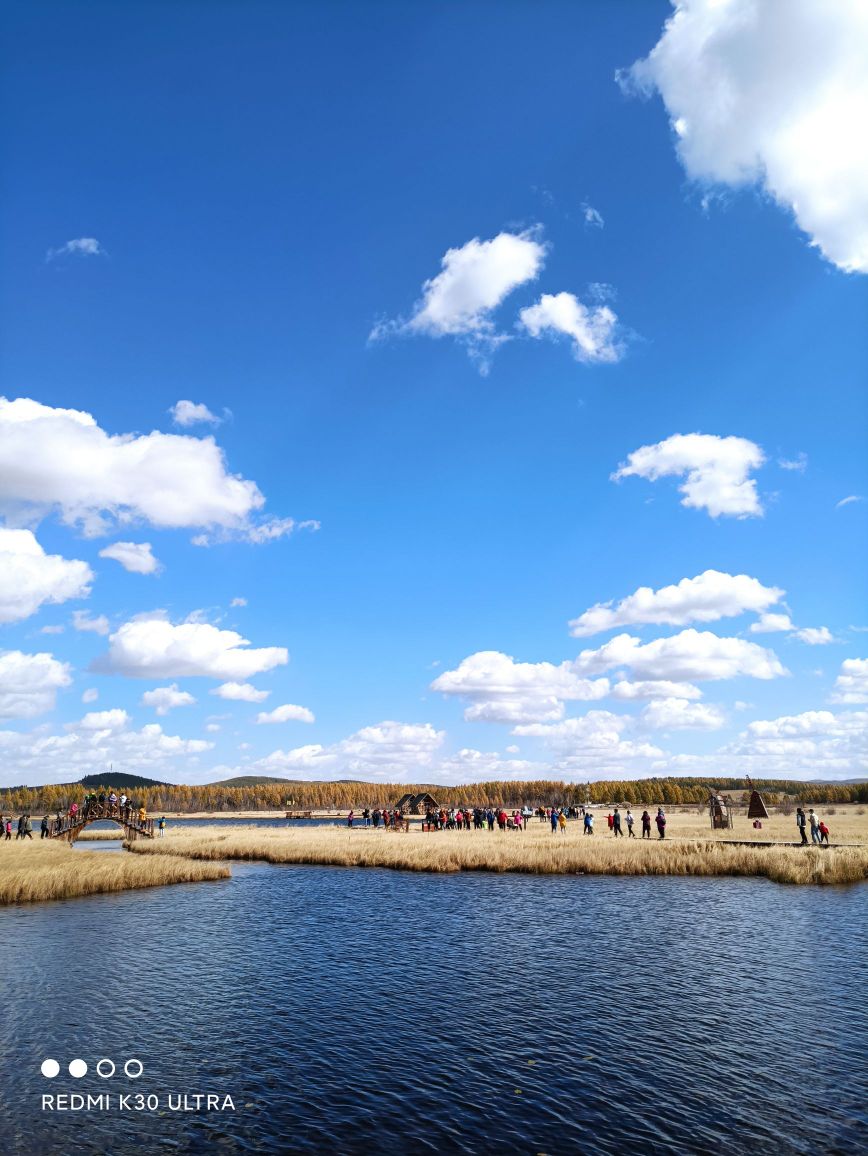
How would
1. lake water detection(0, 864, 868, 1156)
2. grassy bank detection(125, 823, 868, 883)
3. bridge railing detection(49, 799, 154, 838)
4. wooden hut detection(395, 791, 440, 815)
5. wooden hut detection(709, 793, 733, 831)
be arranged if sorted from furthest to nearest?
1. wooden hut detection(395, 791, 440, 815)
2. bridge railing detection(49, 799, 154, 838)
3. wooden hut detection(709, 793, 733, 831)
4. grassy bank detection(125, 823, 868, 883)
5. lake water detection(0, 864, 868, 1156)

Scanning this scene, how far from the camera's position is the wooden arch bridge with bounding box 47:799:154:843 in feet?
201

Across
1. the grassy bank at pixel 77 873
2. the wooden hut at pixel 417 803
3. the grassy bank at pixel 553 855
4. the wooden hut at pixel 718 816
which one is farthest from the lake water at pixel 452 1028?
the wooden hut at pixel 417 803

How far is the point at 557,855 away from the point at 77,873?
2721 centimetres

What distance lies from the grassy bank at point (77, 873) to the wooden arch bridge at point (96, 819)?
49.9 feet

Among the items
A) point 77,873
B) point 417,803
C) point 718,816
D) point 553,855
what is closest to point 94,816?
point 77,873

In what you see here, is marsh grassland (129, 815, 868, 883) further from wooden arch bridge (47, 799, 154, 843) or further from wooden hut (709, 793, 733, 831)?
wooden arch bridge (47, 799, 154, 843)

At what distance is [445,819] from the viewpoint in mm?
72875

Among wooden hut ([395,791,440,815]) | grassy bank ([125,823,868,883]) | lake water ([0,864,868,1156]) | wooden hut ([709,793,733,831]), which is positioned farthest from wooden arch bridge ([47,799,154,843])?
wooden hut ([709,793,733,831])

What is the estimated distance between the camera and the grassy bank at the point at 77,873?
34.2 metres

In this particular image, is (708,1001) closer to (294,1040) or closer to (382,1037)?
(382,1037)

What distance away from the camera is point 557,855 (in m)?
42.8

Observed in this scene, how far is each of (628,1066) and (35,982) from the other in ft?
55.0

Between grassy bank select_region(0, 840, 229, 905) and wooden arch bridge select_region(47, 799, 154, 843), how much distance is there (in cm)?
1522

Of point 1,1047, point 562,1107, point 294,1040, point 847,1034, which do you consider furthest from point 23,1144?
point 847,1034
